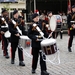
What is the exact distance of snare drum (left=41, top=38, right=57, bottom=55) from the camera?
7.00m

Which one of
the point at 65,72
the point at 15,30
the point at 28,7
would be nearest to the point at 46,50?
the point at 65,72

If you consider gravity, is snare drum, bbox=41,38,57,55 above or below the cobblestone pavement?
above

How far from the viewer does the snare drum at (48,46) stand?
700 centimetres

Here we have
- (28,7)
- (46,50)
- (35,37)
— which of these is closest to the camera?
(46,50)

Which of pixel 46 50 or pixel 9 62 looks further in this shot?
pixel 9 62

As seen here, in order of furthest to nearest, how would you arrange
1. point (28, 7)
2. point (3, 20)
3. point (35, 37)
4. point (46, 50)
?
1. point (28, 7)
2. point (3, 20)
3. point (35, 37)
4. point (46, 50)

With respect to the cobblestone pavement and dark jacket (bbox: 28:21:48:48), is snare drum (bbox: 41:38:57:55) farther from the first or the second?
the cobblestone pavement

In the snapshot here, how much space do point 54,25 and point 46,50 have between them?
962mm

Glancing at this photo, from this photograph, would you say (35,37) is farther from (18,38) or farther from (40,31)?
(18,38)

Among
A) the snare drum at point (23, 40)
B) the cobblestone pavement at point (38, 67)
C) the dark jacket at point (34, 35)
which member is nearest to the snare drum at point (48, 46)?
the dark jacket at point (34, 35)

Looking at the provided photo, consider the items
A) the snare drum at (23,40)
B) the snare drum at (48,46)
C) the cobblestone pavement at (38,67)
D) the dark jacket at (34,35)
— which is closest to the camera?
the snare drum at (48,46)

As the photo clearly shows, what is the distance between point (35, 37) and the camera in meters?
7.68

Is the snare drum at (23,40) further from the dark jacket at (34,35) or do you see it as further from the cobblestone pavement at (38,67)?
the dark jacket at (34,35)

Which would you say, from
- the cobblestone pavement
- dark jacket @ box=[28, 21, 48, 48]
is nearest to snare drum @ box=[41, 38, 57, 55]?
dark jacket @ box=[28, 21, 48, 48]
